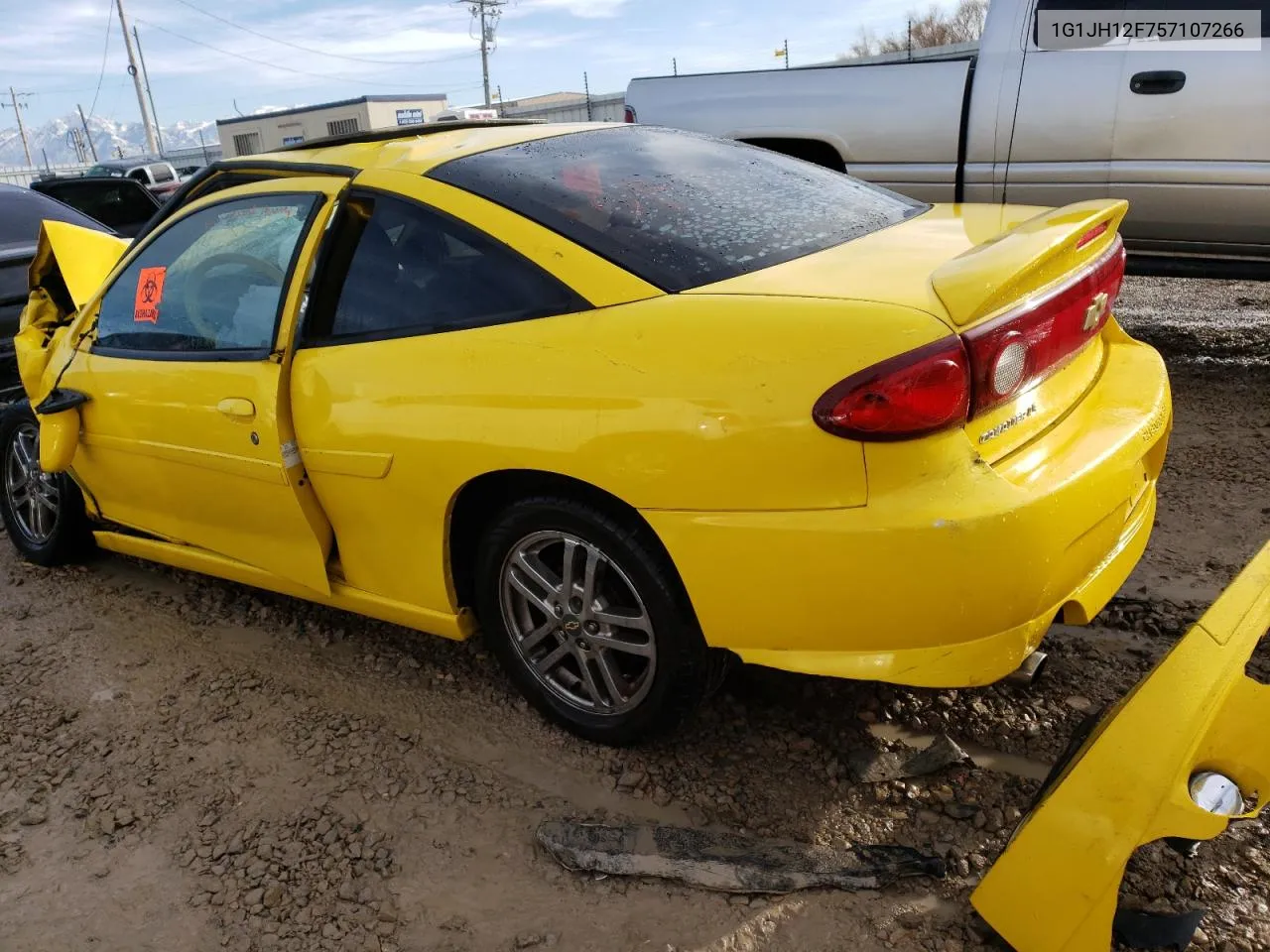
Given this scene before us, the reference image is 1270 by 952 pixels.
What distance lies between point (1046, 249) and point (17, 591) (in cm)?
400

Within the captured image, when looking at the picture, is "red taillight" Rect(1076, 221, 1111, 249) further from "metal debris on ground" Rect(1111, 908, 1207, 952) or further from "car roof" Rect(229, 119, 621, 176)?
"car roof" Rect(229, 119, 621, 176)

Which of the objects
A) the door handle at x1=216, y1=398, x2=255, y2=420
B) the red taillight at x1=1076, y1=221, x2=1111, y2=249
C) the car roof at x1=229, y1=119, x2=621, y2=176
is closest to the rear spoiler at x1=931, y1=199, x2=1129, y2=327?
the red taillight at x1=1076, y1=221, x2=1111, y2=249

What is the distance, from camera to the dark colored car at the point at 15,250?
509cm

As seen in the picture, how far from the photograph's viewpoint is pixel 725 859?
7.21 ft

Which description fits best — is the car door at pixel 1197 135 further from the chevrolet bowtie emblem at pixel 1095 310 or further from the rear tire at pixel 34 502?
the rear tire at pixel 34 502

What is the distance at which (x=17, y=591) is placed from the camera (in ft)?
12.9

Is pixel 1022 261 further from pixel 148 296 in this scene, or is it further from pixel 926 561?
pixel 148 296

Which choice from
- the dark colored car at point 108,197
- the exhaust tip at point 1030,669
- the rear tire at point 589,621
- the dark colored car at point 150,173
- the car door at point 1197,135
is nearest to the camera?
the rear tire at point 589,621

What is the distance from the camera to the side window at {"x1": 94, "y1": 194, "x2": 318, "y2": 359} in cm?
288

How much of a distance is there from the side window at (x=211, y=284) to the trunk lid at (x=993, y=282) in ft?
4.73

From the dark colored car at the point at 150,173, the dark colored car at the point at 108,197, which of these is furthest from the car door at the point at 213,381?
the dark colored car at the point at 150,173

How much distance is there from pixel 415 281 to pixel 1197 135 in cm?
413

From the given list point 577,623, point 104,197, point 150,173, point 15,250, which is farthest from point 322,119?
point 577,623

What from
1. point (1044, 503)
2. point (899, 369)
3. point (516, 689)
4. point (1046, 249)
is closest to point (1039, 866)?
point (1044, 503)
